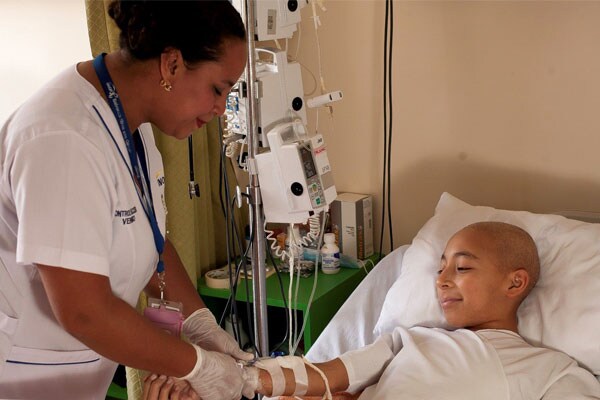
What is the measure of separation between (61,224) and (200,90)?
35cm

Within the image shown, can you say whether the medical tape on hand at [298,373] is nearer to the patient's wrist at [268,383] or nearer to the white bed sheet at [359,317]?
the patient's wrist at [268,383]

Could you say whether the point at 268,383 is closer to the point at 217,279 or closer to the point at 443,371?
the point at 443,371

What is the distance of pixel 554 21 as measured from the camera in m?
2.33

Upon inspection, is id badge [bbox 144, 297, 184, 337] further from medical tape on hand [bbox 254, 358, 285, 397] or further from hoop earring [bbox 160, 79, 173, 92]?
hoop earring [bbox 160, 79, 173, 92]

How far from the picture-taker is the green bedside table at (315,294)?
248 cm

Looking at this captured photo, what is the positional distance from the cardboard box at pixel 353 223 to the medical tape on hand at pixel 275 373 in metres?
1.07

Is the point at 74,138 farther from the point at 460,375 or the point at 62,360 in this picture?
the point at 460,375

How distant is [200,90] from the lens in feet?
4.50

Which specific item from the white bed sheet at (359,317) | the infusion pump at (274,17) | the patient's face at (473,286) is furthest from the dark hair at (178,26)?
the white bed sheet at (359,317)

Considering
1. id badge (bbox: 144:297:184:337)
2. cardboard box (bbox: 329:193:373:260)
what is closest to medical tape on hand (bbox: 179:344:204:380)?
id badge (bbox: 144:297:184:337)

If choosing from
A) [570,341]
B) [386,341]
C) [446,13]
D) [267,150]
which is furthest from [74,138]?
[446,13]

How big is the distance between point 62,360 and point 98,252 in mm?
330

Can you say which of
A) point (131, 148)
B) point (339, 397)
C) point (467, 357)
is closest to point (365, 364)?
point (339, 397)

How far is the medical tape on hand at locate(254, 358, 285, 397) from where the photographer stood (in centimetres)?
169
